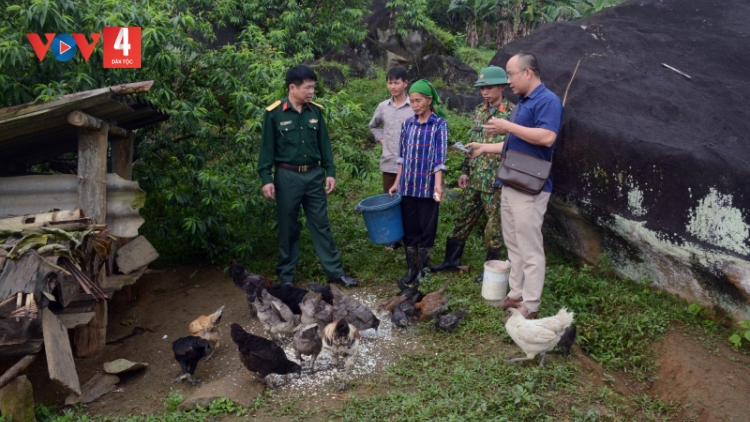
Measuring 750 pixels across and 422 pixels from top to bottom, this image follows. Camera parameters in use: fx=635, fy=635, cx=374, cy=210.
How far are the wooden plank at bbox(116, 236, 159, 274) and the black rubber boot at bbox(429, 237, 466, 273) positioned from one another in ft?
10.3

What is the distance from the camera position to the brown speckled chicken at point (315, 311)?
575 centimetres

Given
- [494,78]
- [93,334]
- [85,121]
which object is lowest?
[93,334]

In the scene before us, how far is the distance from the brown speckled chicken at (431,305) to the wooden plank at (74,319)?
2963 millimetres

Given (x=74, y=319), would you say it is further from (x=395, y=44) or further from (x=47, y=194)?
(x=395, y=44)

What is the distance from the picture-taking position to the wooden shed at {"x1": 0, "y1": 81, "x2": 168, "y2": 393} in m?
4.54

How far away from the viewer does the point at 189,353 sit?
5184 millimetres

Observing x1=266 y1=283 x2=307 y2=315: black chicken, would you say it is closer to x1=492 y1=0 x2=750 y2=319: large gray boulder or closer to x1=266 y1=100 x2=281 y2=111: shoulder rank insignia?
x1=266 y1=100 x2=281 y2=111: shoulder rank insignia

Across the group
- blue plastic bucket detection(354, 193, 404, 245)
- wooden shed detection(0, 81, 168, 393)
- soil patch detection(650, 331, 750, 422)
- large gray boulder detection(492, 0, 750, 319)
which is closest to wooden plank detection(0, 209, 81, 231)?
wooden shed detection(0, 81, 168, 393)

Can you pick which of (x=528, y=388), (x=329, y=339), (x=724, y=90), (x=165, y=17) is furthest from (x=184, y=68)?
(x=724, y=90)

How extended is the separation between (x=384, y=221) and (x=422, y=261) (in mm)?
723

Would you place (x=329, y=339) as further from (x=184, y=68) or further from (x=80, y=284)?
(x=184, y=68)

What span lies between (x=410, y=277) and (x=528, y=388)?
8.16 feet

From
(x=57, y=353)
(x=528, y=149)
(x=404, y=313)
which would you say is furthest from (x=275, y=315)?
(x=528, y=149)

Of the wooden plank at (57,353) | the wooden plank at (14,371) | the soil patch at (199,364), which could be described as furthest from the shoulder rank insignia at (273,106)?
the wooden plank at (14,371)
